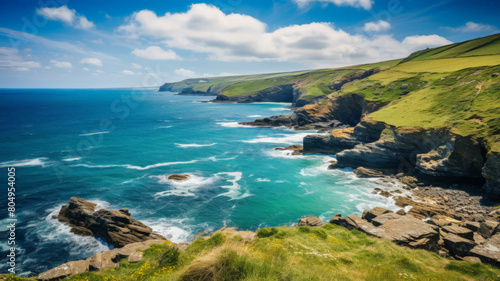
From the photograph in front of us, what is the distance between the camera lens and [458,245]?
52.9ft

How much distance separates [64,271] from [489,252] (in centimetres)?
2608

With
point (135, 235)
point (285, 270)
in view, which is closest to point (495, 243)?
point (285, 270)

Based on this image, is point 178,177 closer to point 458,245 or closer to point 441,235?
point 441,235

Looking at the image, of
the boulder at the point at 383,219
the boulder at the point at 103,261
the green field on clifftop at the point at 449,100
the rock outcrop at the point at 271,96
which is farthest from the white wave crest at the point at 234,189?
the rock outcrop at the point at 271,96

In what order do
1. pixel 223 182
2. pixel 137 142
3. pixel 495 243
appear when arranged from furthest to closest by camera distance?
pixel 137 142 → pixel 223 182 → pixel 495 243

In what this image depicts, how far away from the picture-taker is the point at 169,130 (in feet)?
261

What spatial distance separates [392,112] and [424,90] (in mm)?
11895

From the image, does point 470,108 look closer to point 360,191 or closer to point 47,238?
point 360,191

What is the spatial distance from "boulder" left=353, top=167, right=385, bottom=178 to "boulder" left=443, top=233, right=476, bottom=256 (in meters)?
22.8

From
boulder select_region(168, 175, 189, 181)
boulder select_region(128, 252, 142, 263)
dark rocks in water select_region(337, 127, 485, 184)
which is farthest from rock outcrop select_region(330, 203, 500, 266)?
boulder select_region(168, 175, 189, 181)

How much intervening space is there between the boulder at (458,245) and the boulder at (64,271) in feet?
82.5

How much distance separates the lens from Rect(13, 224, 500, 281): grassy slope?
330 inches

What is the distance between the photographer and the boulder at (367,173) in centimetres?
3897

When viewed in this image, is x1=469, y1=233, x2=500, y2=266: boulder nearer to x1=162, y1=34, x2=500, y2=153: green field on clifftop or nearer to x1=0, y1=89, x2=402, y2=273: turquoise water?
x1=0, y1=89, x2=402, y2=273: turquoise water
